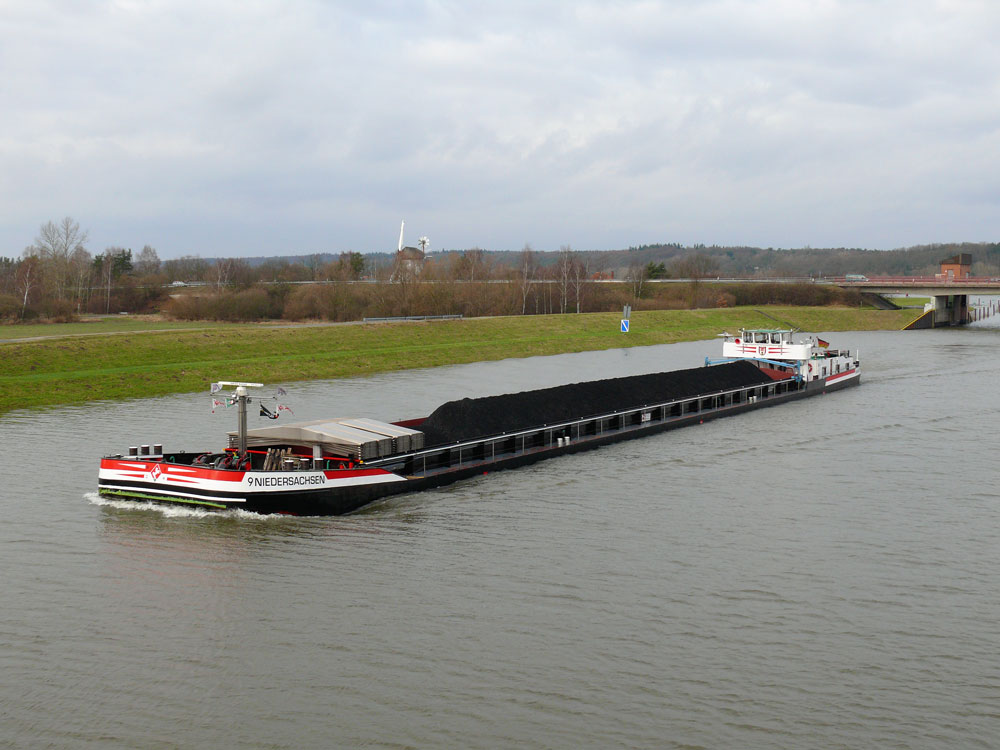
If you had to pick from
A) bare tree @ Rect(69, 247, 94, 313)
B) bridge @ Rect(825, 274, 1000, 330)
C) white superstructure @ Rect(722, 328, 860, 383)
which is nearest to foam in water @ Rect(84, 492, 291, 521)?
white superstructure @ Rect(722, 328, 860, 383)

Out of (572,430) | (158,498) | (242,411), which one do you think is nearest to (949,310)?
(572,430)

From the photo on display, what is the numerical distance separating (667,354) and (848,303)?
55647mm

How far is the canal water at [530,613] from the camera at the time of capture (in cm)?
1346

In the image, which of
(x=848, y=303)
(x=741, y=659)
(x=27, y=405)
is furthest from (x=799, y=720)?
(x=848, y=303)

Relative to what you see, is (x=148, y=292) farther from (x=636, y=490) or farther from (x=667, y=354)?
(x=636, y=490)

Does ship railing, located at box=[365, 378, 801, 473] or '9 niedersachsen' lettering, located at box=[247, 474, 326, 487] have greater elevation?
ship railing, located at box=[365, 378, 801, 473]

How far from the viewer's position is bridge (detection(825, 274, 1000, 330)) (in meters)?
104

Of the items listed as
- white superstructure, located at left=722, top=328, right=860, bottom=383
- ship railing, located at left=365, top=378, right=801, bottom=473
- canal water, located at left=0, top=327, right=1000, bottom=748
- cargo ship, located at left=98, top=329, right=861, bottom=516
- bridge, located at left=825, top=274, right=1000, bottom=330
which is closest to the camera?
canal water, located at left=0, top=327, right=1000, bottom=748

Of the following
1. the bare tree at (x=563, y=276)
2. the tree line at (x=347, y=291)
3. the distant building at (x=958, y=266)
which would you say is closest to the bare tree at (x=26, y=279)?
the tree line at (x=347, y=291)

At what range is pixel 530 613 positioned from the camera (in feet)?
56.5

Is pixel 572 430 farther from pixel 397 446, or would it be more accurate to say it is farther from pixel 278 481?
pixel 278 481

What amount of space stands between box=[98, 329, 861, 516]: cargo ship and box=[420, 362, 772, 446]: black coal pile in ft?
0.18

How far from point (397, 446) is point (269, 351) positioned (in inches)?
1410

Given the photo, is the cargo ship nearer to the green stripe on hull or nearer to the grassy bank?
the green stripe on hull
